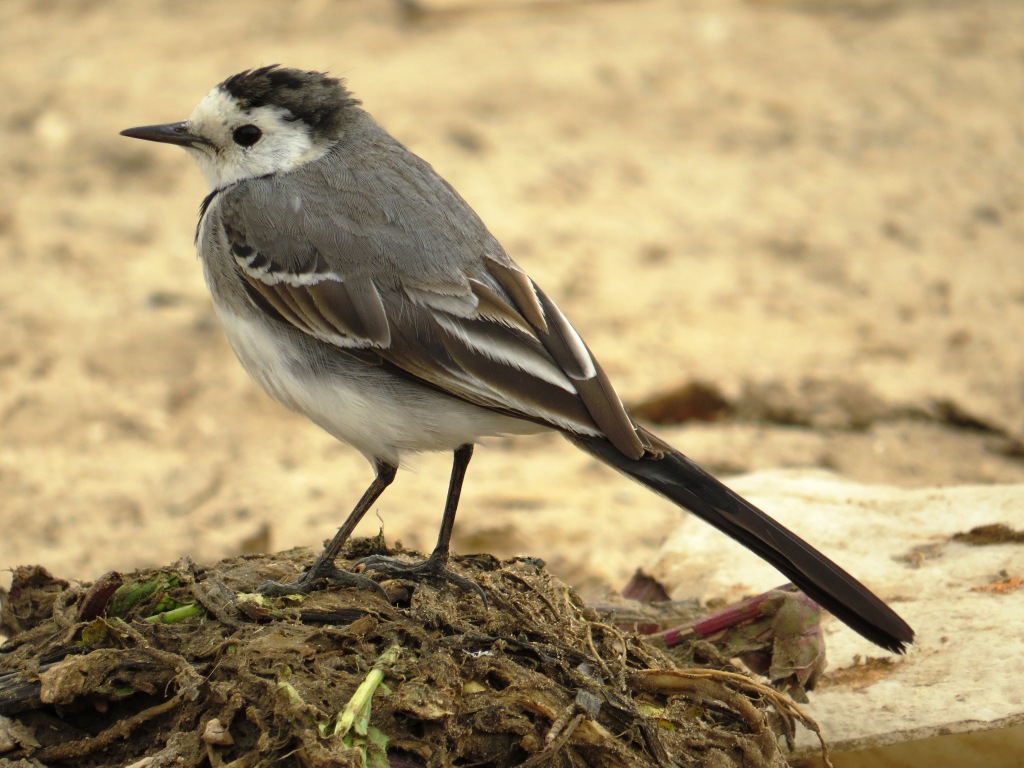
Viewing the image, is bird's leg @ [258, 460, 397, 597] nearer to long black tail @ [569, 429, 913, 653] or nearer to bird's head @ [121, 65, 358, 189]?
long black tail @ [569, 429, 913, 653]

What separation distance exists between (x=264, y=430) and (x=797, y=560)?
5.32 metres

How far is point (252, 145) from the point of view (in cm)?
548

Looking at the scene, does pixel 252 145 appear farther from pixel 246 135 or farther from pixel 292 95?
pixel 292 95

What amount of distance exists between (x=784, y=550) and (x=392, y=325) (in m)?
1.61

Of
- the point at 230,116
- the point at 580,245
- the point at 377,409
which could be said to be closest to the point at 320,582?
the point at 377,409

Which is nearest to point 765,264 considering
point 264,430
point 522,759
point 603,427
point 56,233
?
point 264,430

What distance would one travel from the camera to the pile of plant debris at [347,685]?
3.79 metres

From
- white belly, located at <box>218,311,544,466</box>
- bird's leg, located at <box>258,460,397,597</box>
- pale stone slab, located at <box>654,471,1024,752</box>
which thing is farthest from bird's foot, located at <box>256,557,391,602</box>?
pale stone slab, located at <box>654,471,1024,752</box>

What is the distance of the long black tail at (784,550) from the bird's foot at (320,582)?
3.35 feet

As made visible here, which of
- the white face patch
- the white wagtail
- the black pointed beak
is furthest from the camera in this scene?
the black pointed beak

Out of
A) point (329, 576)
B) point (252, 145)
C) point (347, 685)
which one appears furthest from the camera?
point (252, 145)

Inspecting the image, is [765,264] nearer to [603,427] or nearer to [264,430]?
[264,430]

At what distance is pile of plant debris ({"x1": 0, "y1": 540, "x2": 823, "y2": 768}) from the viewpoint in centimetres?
379

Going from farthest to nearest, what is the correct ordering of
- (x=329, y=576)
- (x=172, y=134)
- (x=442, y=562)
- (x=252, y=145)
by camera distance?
(x=172, y=134) < (x=252, y=145) < (x=442, y=562) < (x=329, y=576)
